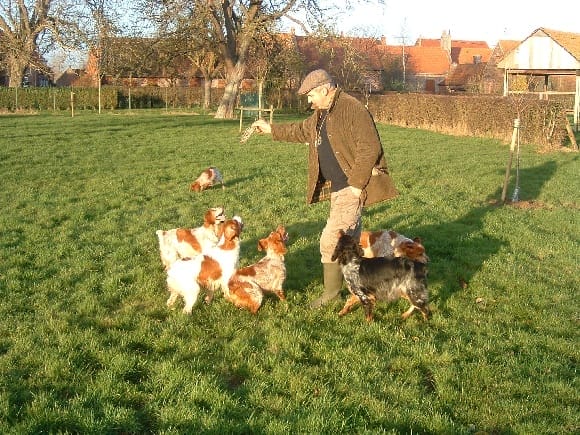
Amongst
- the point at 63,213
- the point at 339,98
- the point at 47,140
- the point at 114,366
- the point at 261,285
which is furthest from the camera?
the point at 47,140

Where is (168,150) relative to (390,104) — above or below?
below

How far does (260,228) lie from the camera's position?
945cm

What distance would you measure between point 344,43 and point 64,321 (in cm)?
2557

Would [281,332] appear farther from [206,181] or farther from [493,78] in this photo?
[493,78]

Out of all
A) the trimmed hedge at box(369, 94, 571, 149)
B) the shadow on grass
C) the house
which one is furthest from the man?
the house

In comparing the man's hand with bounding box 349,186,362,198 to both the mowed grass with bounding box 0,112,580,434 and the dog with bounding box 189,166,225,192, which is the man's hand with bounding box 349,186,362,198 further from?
the dog with bounding box 189,166,225,192

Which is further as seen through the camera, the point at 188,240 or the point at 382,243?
the point at 382,243

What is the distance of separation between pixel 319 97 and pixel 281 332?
2.27 metres

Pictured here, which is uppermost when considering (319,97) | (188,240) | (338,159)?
(319,97)

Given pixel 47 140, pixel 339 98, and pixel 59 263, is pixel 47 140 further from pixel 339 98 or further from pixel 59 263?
pixel 339 98

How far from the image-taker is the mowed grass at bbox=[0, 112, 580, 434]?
13.8ft

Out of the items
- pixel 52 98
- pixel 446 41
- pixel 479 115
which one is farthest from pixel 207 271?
pixel 446 41

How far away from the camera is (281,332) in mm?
5574

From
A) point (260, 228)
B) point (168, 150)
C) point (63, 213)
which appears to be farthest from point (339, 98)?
point (168, 150)
